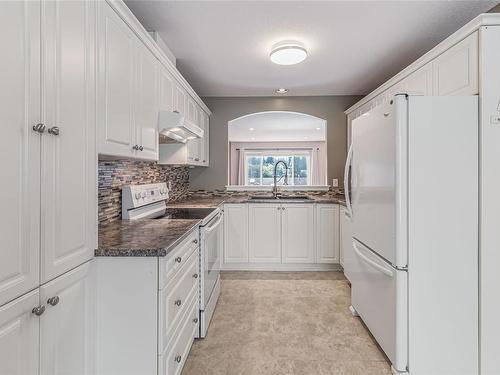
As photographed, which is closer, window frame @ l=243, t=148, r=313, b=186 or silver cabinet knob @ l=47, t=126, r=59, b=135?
Answer: silver cabinet knob @ l=47, t=126, r=59, b=135

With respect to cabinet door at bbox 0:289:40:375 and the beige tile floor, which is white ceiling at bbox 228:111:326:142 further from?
cabinet door at bbox 0:289:40:375

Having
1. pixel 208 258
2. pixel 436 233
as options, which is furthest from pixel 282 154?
pixel 436 233

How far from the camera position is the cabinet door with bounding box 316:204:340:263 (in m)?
3.58

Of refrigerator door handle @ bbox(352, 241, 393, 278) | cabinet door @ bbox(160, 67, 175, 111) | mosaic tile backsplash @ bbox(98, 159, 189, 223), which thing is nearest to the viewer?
refrigerator door handle @ bbox(352, 241, 393, 278)

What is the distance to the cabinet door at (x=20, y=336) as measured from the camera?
0.83 metres

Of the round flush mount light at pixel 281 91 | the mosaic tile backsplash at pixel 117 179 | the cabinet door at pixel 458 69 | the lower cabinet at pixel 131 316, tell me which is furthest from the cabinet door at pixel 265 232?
the lower cabinet at pixel 131 316

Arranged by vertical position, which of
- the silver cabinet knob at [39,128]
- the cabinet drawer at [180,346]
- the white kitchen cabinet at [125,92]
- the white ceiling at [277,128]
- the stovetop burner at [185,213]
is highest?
the white ceiling at [277,128]

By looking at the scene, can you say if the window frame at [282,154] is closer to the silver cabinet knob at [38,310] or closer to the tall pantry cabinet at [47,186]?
the tall pantry cabinet at [47,186]

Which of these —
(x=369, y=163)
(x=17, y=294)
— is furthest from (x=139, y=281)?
(x=369, y=163)

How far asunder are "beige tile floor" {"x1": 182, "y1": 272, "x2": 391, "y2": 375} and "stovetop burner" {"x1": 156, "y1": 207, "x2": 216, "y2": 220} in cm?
89

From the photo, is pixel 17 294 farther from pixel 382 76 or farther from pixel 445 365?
pixel 382 76

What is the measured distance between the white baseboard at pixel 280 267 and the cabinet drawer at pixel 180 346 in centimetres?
165

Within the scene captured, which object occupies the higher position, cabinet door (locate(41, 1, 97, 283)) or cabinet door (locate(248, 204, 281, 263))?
cabinet door (locate(41, 1, 97, 283))

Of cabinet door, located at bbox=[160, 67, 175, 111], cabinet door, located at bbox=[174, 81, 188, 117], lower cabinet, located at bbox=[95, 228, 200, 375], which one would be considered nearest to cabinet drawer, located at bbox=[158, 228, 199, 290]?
lower cabinet, located at bbox=[95, 228, 200, 375]
